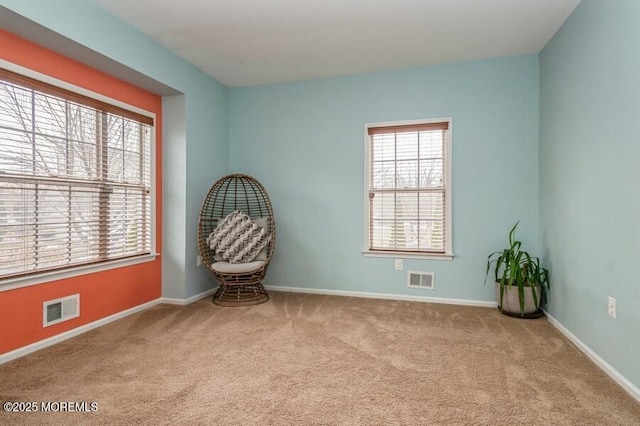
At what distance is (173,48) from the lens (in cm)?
345

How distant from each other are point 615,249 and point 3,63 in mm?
3901

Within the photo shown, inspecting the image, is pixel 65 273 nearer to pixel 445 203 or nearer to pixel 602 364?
pixel 445 203

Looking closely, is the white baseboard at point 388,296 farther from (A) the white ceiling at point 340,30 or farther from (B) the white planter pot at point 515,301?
(A) the white ceiling at point 340,30

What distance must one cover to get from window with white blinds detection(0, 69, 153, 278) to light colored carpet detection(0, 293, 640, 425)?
0.69 metres

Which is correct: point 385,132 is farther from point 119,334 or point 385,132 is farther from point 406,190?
point 119,334

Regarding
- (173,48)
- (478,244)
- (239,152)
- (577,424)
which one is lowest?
(577,424)

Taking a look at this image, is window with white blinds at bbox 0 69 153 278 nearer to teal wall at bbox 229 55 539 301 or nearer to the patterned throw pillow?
the patterned throw pillow

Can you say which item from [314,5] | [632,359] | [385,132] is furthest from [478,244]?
[314,5]

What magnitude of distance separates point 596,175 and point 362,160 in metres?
2.14

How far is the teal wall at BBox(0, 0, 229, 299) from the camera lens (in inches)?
101

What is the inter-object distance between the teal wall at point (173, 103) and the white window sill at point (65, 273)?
425 millimetres

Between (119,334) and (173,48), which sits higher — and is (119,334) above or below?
below

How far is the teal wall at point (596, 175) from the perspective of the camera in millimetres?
2059

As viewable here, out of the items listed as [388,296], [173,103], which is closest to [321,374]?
[388,296]
